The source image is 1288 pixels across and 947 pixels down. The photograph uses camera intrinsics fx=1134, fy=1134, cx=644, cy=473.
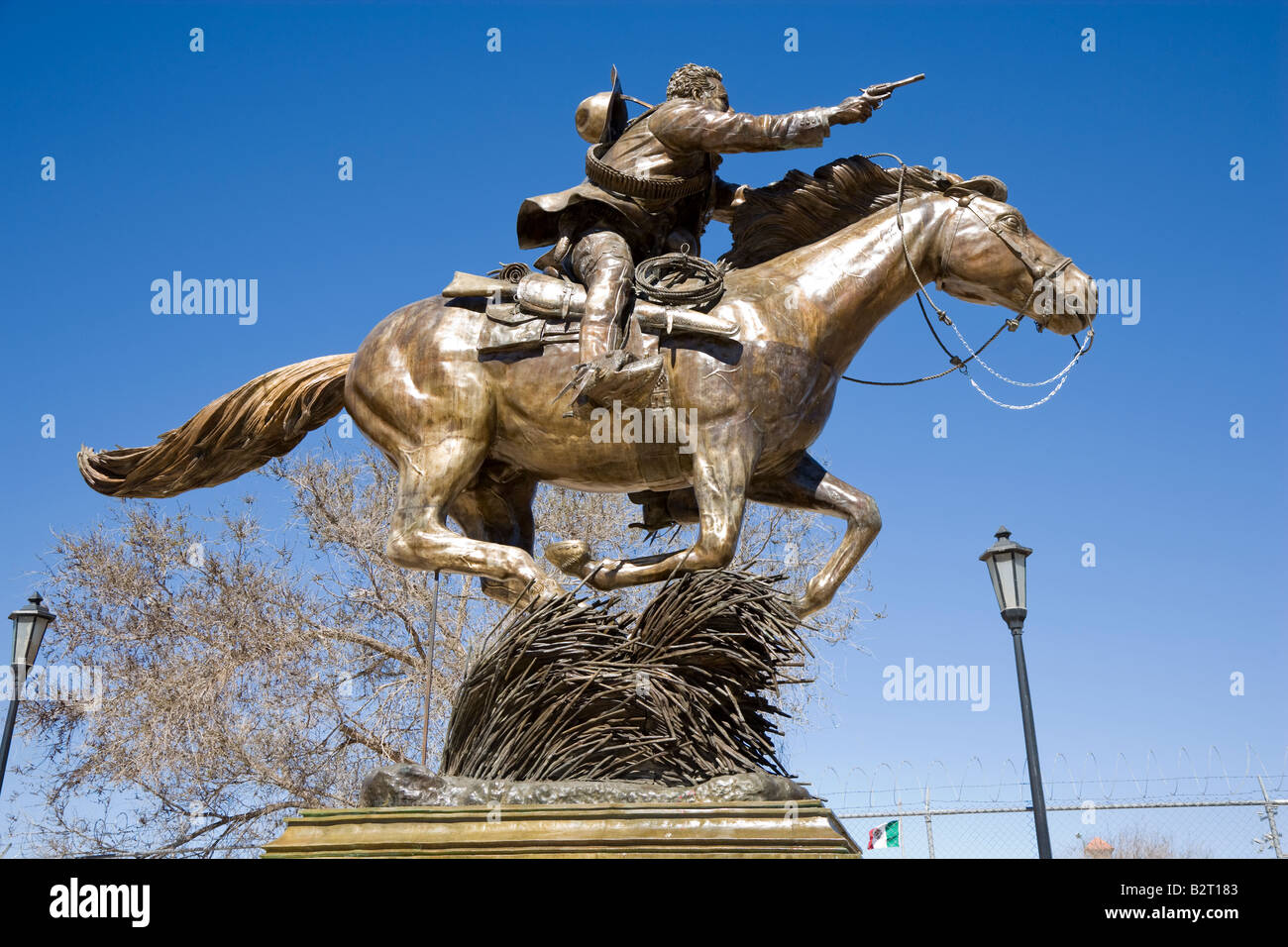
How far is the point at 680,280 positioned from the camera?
544cm

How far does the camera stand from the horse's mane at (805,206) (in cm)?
577

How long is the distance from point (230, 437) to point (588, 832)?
304cm

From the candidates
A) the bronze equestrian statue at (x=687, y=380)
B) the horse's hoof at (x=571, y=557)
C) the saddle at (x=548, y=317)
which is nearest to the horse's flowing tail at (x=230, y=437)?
the bronze equestrian statue at (x=687, y=380)

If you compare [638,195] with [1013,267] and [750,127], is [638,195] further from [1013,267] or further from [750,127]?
[1013,267]

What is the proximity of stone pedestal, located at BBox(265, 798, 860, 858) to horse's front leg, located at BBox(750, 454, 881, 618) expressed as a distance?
4.71 ft

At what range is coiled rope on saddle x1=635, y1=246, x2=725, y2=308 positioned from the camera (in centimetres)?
528

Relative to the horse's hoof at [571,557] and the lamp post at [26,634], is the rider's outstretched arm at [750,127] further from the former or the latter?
the lamp post at [26,634]

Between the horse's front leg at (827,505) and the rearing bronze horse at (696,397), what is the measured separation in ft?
0.03

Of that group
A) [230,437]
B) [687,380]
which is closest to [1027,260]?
[687,380]

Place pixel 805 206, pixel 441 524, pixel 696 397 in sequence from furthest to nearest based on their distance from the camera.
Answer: pixel 805 206
pixel 441 524
pixel 696 397

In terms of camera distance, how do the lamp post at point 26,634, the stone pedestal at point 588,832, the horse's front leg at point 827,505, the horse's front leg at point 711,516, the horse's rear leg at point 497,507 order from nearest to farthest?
the stone pedestal at point 588,832 < the horse's front leg at point 711,516 < the horse's front leg at point 827,505 < the horse's rear leg at point 497,507 < the lamp post at point 26,634
